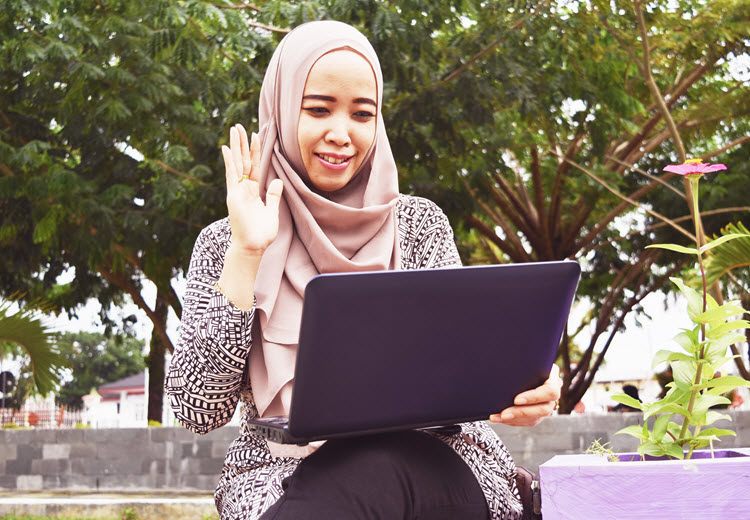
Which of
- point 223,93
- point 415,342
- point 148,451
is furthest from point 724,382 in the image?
point 148,451

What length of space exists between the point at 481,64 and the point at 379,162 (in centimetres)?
471

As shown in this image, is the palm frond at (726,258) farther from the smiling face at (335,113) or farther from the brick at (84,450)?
the brick at (84,450)

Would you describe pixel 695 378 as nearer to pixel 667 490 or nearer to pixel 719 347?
pixel 719 347

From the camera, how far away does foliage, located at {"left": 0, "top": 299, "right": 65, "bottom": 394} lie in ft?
A: 21.0

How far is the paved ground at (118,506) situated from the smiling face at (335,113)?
447 centimetres

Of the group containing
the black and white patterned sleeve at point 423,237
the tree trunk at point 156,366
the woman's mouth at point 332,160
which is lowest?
the tree trunk at point 156,366

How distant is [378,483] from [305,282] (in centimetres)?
55

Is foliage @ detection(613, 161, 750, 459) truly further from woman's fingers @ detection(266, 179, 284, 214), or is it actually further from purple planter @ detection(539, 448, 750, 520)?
woman's fingers @ detection(266, 179, 284, 214)

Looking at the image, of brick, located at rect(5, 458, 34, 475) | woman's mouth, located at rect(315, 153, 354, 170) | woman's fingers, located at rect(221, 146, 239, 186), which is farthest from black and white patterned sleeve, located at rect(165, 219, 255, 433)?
brick, located at rect(5, 458, 34, 475)

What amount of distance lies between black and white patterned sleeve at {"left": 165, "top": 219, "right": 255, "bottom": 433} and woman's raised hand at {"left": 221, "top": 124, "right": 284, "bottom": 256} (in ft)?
0.43

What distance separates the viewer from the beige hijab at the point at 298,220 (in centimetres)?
164

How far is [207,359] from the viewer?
1.60 m

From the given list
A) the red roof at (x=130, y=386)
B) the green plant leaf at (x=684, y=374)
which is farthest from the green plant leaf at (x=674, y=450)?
the red roof at (x=130, y=386)

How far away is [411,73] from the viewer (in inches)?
253
